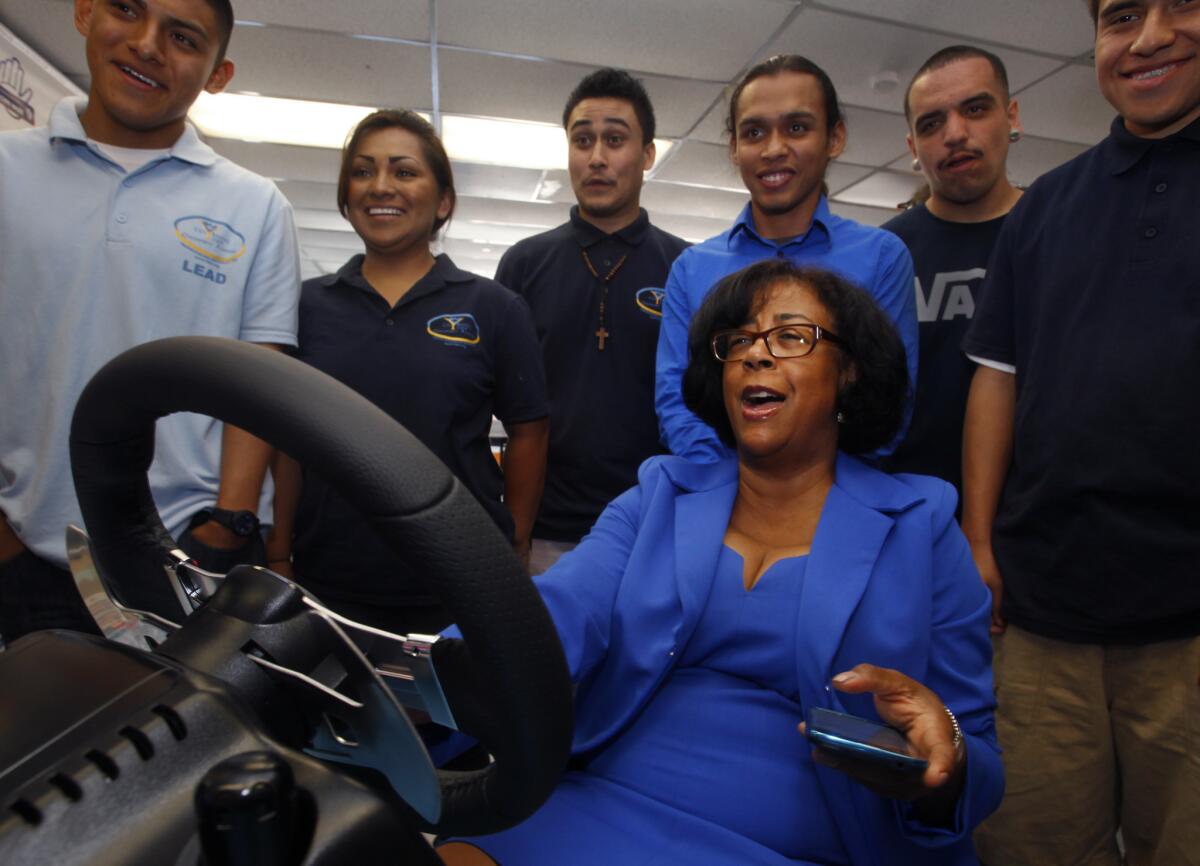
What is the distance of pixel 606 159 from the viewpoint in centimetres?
209

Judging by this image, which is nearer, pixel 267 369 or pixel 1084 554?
pixel 267 369

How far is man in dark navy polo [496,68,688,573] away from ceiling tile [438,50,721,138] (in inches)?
82.6

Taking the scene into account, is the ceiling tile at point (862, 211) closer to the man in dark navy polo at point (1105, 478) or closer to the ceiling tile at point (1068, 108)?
the ceiling tile at point (1068, 108)

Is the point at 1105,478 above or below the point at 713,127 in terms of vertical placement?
below

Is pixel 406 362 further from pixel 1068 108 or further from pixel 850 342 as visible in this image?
pixel 1068 108

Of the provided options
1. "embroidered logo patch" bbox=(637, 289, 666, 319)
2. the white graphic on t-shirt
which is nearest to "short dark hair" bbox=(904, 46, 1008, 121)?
the white graphic on t-shirt

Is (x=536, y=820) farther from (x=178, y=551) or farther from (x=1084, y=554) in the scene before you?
A: (x=1084, y=554)

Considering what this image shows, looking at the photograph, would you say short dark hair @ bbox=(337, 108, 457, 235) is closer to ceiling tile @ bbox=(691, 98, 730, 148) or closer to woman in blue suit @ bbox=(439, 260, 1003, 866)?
woman in blue suit @ bbox=(439, 260, 1003, 866)

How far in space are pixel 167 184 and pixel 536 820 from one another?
4.08ft

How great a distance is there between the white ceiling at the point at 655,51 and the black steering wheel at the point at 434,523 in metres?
3.59

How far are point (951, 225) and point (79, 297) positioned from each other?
193 centimetres

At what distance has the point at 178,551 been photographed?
48cm

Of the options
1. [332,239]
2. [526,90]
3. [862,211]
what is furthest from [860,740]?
[332,239]

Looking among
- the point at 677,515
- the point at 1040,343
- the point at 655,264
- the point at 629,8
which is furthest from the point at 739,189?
the point at 677,515
